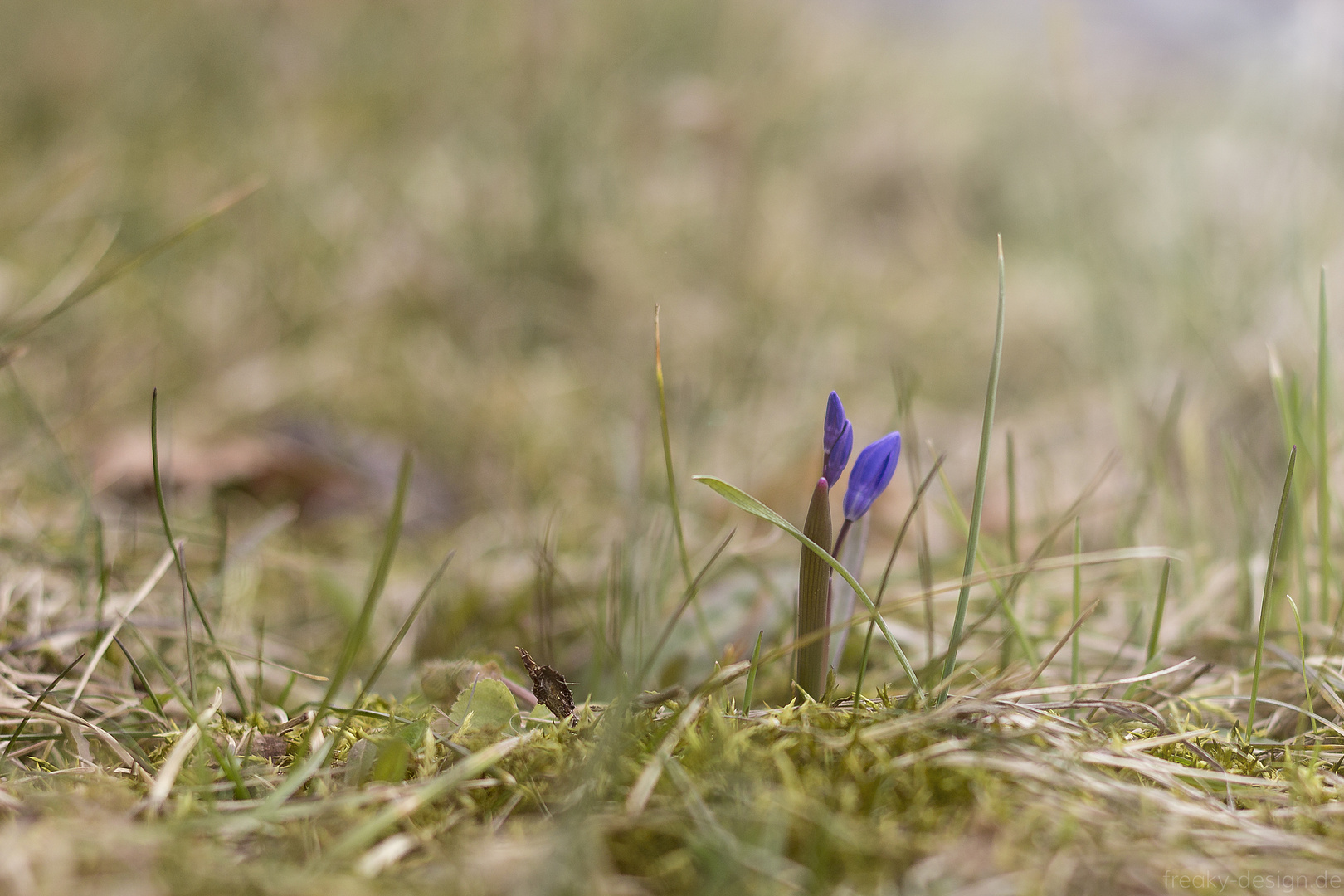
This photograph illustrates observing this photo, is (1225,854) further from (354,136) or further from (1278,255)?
(354,136)

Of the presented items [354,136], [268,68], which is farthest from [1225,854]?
[268,68]

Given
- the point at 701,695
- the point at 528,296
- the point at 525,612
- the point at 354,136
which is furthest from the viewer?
the point at 354,136

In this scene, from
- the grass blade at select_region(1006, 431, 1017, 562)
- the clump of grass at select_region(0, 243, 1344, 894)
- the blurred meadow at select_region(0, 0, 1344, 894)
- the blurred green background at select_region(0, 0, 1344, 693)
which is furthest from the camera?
the blurred green background at select_region(0, 0, 1344, 693)

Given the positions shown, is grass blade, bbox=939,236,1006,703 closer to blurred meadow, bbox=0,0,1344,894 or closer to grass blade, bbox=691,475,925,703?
grass blade, bbox=691,475,925,703

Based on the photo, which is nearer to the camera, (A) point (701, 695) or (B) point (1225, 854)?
(B) point (1225, 854)

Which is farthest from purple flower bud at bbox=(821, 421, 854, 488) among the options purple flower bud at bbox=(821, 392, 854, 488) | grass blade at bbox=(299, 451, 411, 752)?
grass blade at bbox=(299, 451, 411, 752)

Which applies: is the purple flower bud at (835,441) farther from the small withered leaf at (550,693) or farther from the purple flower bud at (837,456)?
the small withered leaf at (550,693)
